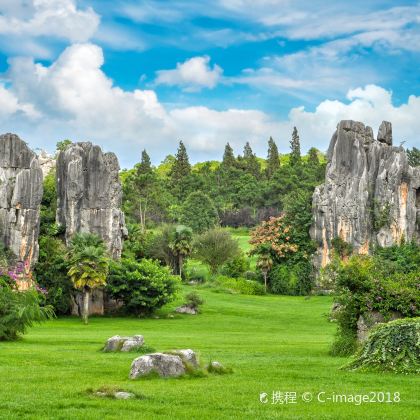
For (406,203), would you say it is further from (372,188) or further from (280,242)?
(280,242)

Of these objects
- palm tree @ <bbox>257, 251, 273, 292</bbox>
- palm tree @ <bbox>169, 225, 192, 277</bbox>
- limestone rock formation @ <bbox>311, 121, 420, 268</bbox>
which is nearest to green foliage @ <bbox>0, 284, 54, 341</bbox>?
palm tree @ <bbox>169, 225, 192, 277</bbox>

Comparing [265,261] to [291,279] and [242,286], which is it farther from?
[242,286]

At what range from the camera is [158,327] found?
183 feet

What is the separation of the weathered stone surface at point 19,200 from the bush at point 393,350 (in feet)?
179

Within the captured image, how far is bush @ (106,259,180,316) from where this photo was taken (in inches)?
2589

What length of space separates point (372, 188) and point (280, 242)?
44.3 ft

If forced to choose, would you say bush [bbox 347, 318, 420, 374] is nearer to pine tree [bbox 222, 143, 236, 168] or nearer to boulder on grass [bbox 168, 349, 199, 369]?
boulder on grass [bbox 168, 349, 199, 369]

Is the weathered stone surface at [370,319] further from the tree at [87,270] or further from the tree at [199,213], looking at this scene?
the tree at [199,213]

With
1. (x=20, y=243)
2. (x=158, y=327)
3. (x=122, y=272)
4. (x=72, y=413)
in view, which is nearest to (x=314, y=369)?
(x=72, y=413)

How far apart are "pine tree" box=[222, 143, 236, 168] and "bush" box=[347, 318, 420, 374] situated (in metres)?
159

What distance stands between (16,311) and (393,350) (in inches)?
764

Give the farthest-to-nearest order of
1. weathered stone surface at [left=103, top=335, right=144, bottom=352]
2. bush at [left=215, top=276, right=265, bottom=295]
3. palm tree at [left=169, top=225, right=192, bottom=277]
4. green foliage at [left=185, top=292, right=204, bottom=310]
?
palm tree at [left=169, top=225, right=192, bottom=277], bush at [left=215, top=276, right=265, bottom=295], green foliage at [left=185, top=292, right=204, bottom=310], weathered stone surface at [left=103, top=335, right=144, bottom=352]

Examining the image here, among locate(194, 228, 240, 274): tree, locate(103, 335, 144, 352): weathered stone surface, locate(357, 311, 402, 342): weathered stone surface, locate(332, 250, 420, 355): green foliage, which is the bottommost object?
locate(103, 335, 144, 352): weathered stone surface

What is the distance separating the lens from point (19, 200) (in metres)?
72.4
